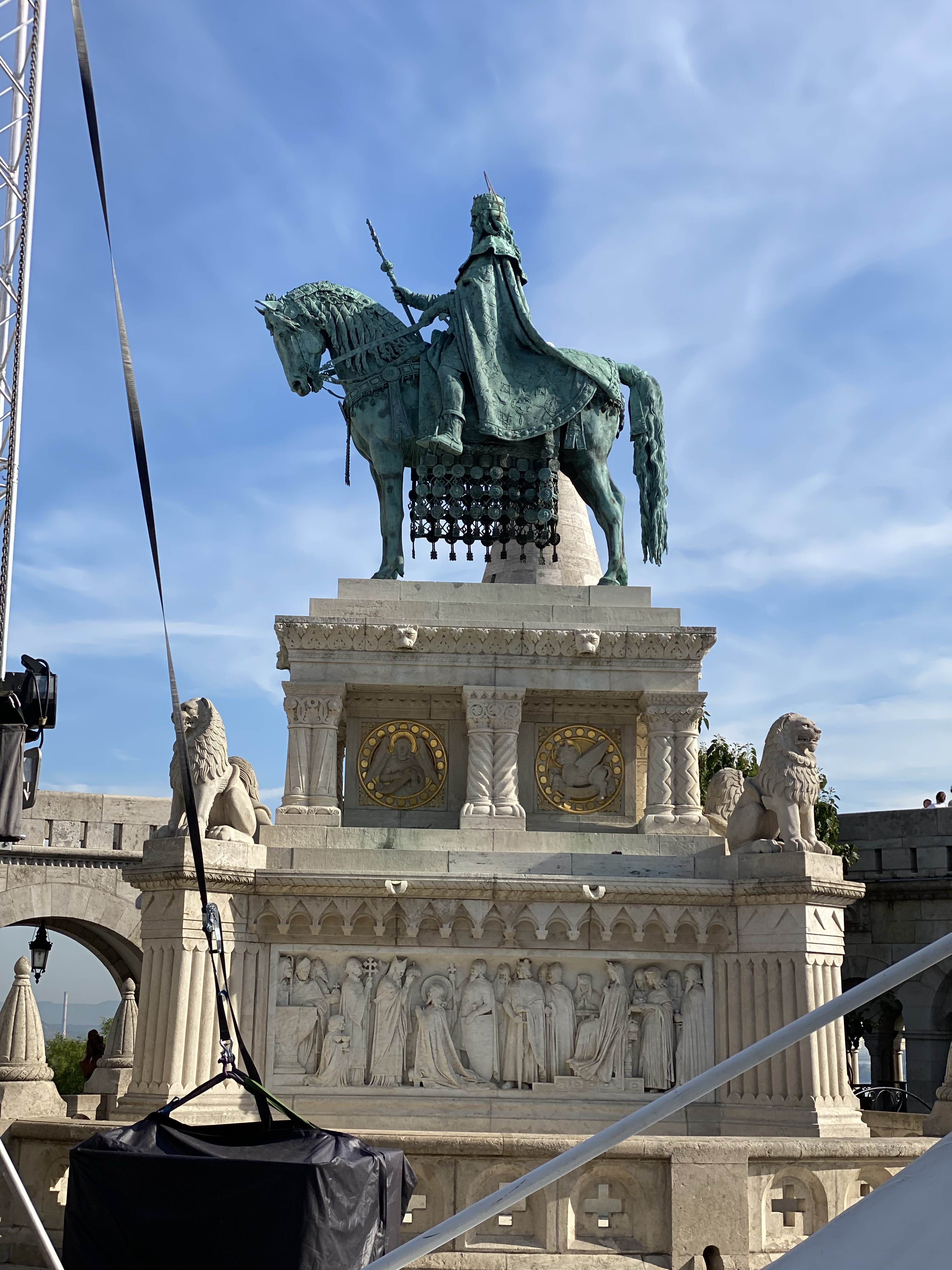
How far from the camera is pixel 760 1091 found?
1421 centimetres

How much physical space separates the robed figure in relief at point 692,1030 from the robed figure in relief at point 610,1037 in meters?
0.59

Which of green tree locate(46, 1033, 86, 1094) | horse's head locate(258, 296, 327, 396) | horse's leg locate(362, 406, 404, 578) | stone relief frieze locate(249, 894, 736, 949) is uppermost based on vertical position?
horse's head locate(258, 296, 327, 396)

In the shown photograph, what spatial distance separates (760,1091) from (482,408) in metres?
8.93

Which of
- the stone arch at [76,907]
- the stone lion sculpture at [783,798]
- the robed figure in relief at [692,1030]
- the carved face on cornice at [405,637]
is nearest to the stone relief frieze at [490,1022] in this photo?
the robed figure in relief at [692,1030]

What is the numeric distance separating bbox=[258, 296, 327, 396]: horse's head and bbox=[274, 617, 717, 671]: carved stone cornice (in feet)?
11.5

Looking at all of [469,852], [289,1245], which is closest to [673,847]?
[469,852]

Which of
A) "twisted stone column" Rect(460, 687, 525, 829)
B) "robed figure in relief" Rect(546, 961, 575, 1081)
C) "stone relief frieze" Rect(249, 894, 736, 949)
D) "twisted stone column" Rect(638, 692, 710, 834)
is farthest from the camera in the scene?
"twisted stone column" Rect(638, 692, 710, 834)

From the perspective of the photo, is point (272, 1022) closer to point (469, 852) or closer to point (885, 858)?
point (469, 852)

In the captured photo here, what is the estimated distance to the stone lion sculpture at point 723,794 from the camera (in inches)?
701

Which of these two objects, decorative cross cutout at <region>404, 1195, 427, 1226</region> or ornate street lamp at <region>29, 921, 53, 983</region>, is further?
ornate street lamp at <region>29, 921, 53, 983</region>

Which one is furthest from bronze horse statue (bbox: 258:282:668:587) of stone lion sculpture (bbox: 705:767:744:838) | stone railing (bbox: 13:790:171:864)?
stone railing (bbox: 13:790:171:864)

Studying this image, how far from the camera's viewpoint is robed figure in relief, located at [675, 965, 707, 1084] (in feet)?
47.8

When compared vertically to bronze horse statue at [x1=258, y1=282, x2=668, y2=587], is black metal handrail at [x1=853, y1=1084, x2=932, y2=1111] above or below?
below

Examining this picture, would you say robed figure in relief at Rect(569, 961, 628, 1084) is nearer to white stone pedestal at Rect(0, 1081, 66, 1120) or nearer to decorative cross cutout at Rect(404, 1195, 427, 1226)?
decorative cross cutout at Rect(404, 1195, 427, 1226)
